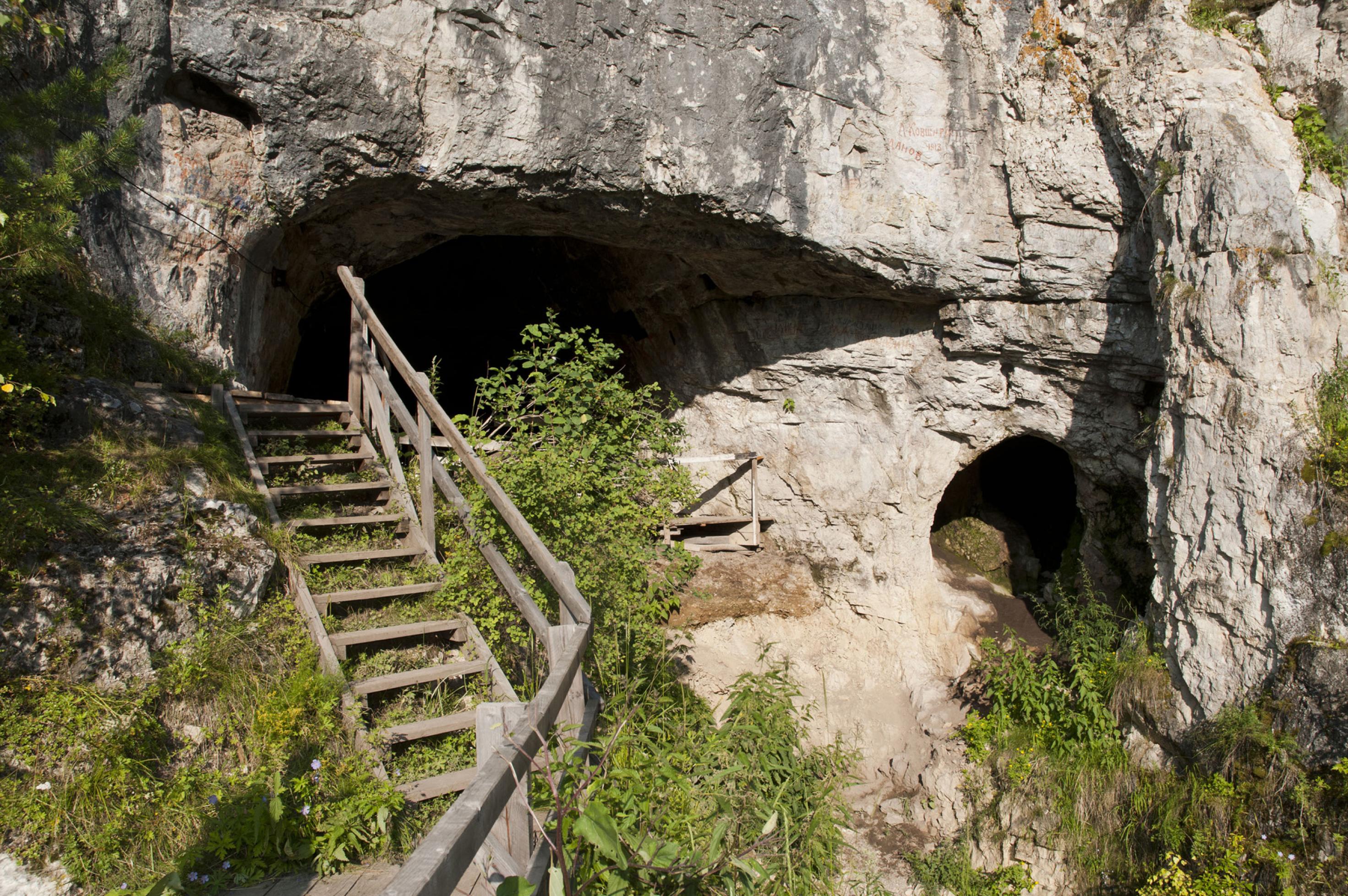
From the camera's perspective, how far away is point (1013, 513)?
10977 mm

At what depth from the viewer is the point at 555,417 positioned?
5.08 metres

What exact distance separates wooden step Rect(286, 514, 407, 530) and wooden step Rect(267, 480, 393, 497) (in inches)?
6.9

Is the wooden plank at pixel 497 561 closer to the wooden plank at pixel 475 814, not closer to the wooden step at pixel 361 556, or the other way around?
the wooden step at pixel 361 556

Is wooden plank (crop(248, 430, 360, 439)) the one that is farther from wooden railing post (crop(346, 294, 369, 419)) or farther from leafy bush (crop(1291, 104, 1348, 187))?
leafy bush (crop(1291, 104, 1348, 187))

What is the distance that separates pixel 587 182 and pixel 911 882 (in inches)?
264

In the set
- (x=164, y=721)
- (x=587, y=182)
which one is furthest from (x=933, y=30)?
(x=164, y=721)

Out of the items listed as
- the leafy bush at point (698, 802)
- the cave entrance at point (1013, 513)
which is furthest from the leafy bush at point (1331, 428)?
the cave entrance at point (1013, 513)

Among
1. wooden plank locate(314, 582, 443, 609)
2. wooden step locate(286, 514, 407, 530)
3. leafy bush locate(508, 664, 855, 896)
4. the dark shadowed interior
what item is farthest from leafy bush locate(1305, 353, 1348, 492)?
wooden step locate(286, 514, 407, 530)

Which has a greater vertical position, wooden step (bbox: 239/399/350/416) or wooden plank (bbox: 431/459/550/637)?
wooden step (bbox: 239/399/350/416)

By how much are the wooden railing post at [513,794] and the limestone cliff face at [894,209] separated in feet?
15.9

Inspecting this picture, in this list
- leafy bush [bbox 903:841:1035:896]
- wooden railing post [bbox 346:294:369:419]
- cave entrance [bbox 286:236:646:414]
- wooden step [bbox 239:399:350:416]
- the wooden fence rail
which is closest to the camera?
the wooden fence rail

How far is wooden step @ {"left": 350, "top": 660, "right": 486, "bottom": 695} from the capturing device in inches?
149

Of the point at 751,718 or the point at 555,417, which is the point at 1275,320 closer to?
the point at 751,718

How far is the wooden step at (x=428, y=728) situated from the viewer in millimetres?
3613
